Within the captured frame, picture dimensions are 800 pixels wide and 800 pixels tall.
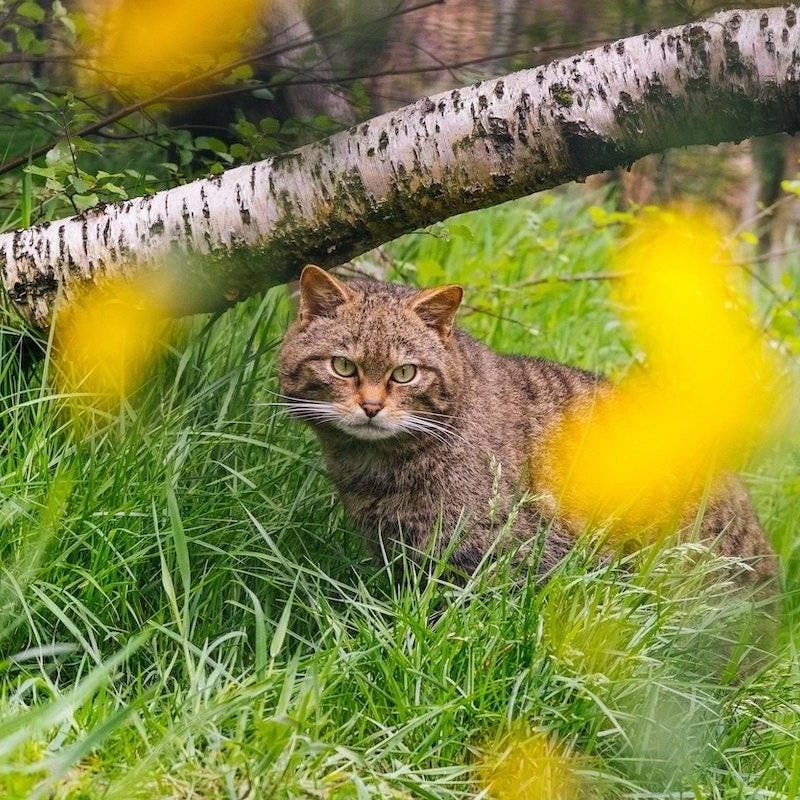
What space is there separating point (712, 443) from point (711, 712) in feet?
2.62

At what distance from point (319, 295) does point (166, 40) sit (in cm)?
85

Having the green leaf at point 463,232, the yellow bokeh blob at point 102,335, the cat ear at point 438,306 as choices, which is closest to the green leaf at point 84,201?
the yellow bokeh blob at point 102,335

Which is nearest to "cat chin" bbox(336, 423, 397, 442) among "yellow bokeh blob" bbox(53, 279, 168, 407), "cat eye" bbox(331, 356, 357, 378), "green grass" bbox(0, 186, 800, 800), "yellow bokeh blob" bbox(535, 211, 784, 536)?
"cat eye" bbox(331, 356, 357, 378)

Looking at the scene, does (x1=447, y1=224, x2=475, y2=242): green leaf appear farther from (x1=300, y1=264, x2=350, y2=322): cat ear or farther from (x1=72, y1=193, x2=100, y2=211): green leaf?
(x1=72, y1=193, x2=100, y2=211): green leaf

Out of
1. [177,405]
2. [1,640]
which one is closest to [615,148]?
[177,405]

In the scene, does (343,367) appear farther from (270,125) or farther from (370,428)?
(270,125)

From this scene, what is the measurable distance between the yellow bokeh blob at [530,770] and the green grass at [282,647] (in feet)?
0.13

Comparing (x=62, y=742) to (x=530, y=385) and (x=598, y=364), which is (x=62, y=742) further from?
(x=598, y=364)

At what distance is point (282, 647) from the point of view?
9.95 ft

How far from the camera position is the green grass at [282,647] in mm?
2404

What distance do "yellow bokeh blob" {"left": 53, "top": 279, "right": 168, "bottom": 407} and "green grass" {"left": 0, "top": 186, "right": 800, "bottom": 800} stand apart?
0.11 m

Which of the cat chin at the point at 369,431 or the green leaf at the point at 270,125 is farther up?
the green leaf at the point at 270,125

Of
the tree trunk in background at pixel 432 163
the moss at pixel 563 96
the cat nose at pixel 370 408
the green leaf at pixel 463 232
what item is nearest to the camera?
the tree trunk in background at pixel 432 163

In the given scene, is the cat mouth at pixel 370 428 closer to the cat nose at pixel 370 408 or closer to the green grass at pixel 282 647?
the cat nose at pixel 370 408
